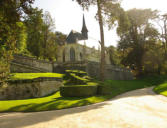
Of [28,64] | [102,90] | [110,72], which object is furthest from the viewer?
[110,72]

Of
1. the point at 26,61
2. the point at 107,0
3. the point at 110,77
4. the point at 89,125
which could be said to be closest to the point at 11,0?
the point at 89,125

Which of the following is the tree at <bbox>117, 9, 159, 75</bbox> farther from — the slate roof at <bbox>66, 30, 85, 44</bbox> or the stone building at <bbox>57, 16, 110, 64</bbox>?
the slate roof at <bbox>66, 30, 85, 44</bbox>

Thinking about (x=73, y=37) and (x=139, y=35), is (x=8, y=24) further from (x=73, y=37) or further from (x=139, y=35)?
(x=73, y=37)

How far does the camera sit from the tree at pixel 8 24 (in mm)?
8380

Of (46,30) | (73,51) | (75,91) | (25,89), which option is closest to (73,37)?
(73,51)

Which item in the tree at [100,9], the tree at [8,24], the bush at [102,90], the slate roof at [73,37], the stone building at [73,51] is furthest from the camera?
the slate roof at [73,37]

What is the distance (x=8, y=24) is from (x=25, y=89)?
718cm

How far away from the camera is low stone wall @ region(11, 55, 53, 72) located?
19222mm

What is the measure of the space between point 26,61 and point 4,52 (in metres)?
13.6

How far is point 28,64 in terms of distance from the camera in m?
22.5

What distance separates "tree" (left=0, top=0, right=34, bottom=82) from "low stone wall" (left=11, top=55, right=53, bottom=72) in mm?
10180

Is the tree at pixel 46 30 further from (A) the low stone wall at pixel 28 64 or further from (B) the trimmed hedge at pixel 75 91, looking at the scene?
(B) the trimmed hedge at pixel 75 91

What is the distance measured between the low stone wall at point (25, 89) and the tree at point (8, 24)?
4.23 metres

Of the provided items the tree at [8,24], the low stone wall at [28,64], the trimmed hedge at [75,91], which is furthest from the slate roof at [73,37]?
the tree at [8,24]
